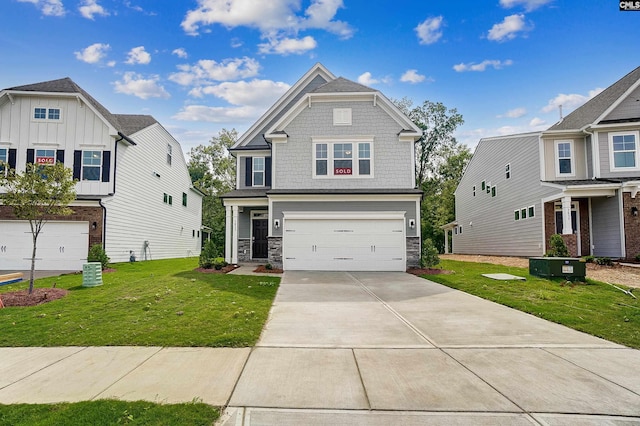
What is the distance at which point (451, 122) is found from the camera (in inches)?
1501

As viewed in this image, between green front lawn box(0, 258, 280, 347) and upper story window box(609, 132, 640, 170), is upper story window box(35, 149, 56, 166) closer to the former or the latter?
green front lawn box(0, 258, 280, 347)

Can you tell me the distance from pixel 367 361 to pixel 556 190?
Answer: 15.1m

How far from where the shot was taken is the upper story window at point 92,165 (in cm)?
1642

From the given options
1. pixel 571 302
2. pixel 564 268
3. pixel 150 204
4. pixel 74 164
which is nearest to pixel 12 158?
pixel 74 164

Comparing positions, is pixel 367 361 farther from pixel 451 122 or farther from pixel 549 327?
pixel 451 122

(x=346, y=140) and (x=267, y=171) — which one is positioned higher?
(x=346, y=140)

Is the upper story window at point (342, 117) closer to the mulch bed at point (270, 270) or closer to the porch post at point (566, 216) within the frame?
the mulch bed at point (270, 270)

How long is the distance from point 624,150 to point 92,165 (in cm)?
2466

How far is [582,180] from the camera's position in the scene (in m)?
16.4

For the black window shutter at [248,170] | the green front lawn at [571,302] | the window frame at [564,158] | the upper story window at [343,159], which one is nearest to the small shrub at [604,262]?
the green front lawn at [571,302]

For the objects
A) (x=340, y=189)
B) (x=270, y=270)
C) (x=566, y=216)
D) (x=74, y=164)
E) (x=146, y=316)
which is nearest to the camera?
(x=146, y=316)

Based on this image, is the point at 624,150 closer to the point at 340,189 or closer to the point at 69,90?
the point at 340,189

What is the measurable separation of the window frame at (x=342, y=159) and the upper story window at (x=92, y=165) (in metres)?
10.1

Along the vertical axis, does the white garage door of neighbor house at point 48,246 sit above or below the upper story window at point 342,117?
below
